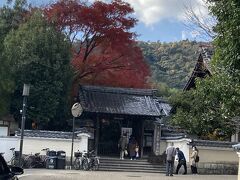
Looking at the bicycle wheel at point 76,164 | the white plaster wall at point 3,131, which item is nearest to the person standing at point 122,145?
the bicycle wheel at point 76,164

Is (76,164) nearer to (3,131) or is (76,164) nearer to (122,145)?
(122,145)

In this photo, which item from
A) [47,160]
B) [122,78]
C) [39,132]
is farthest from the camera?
[122,78]

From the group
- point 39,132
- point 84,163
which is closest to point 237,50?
point 84,163

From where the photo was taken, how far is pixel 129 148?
38.8 metres

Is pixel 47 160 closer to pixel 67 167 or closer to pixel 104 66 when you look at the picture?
pixel 67 167

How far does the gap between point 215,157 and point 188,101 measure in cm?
496

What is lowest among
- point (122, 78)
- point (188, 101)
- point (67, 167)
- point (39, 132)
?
point (67, 167)

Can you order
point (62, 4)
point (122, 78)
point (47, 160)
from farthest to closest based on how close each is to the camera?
point (122, 78)
point (62, 4)
point (47, 160)

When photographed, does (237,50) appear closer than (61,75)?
Yes

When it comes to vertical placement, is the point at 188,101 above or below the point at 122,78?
below

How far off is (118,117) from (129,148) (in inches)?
113

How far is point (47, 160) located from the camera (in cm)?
3158

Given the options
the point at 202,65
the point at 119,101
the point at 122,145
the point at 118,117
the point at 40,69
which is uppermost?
the point at 40,69

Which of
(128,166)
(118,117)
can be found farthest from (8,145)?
(118,117)
